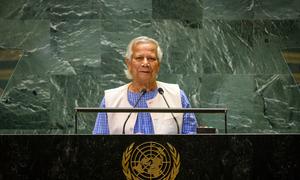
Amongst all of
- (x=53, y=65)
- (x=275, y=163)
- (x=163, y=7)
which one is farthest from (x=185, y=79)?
(x=275, y=163)

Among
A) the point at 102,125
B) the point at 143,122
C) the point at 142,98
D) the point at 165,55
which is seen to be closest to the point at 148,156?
the point at 143,122

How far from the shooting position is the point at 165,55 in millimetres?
5891

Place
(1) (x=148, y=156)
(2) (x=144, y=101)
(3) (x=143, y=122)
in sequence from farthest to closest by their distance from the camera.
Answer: (2) (x=144, y=101), (3) (x=143, y=122), (1) (x=148, y=156)

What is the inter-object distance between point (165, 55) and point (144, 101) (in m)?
1.67

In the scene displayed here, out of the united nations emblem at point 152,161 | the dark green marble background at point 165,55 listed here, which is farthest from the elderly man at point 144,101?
the dark green marble background at point 165,55

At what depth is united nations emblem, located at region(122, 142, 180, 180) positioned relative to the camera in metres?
2.86

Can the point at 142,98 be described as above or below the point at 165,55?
below

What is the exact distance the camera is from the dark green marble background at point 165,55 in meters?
5.85

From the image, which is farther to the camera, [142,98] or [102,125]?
[142,98]

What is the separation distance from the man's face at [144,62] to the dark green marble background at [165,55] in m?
1.46

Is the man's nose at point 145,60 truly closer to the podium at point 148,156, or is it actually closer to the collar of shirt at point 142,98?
the collar of shirt at point 142,98

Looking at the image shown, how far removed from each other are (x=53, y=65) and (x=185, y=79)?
1.40 meters

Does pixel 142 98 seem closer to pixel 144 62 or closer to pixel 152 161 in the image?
pixel 144 62

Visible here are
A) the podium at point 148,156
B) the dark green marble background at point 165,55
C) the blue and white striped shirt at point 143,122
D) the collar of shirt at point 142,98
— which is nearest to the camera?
the podium at point 148,156
